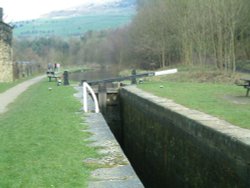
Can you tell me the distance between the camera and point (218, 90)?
17.9m

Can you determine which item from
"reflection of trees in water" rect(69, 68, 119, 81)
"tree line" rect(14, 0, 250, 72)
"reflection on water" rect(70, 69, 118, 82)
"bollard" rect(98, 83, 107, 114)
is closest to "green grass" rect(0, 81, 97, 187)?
"bollard" rect(98, 83, 107, 114)

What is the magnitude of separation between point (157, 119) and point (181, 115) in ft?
7.93

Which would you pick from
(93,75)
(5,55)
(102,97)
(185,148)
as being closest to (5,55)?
(5,55)

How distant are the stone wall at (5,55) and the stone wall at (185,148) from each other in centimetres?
1988

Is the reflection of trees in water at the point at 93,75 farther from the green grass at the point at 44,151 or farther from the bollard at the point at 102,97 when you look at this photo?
the green grass at the point at 44,151

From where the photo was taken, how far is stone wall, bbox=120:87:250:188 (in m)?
7.05

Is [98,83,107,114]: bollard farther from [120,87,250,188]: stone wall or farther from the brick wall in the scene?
the brick wall

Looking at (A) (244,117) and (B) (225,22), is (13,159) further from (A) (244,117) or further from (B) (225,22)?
(B) (225,22)

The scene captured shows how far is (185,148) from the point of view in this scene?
9.47m

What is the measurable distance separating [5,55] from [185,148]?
88.5ft

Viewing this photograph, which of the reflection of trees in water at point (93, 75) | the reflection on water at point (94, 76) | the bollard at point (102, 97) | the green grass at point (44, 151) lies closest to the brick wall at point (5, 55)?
the reflection on water at point (94, 76)

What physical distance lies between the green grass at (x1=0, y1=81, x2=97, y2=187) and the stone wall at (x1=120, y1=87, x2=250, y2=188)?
81.3 inches

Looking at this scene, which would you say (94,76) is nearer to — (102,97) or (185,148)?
(102,97)

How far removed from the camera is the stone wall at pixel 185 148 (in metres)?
7.05
